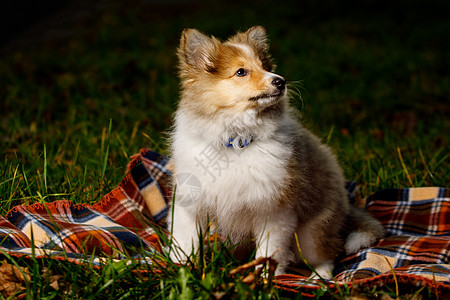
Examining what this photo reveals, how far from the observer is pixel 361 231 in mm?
3115

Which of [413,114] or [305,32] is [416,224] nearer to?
[413,114]

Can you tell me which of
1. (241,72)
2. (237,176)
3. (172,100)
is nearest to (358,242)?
(237,176)

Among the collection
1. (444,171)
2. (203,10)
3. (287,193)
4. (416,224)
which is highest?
(203,10)

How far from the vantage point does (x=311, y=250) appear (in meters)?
2.80

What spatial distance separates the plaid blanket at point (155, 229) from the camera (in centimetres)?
235

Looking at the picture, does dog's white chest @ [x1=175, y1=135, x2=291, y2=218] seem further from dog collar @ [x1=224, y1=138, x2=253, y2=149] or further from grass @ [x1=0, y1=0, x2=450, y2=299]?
grass @ [x1=0, y1=0, x2=450, y2=299]

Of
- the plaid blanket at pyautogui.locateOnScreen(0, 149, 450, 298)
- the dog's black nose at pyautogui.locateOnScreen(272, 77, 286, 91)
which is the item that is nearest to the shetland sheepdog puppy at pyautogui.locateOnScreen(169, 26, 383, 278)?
the dog's black nose at pyautogui.locateOnScreen(272, 77, 286, 91)

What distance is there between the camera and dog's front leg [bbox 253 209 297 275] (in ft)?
8.30

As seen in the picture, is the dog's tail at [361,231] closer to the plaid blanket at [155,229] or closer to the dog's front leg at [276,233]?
the plaid blanket at [155,229]

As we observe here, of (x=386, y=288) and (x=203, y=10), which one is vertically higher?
(x=203, y=10)

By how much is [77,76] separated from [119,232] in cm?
417

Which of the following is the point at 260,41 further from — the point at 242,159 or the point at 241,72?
the point at 242,159

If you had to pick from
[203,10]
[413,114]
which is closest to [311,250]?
[413,114]

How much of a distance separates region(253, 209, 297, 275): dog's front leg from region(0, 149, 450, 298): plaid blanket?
14 cm
